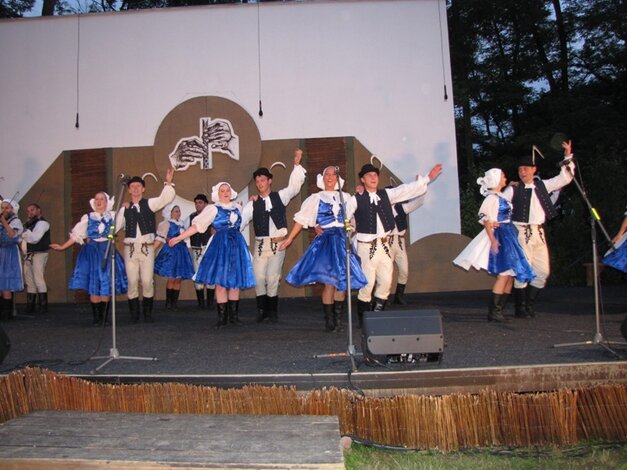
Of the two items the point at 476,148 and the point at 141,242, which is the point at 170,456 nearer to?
the point at 141,242

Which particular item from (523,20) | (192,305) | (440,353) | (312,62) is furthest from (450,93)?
(523,20)

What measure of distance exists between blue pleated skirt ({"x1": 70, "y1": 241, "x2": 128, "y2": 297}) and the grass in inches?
151

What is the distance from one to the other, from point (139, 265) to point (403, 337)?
3.83m

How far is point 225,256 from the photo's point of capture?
582 cm

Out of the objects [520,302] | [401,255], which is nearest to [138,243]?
[401,255]

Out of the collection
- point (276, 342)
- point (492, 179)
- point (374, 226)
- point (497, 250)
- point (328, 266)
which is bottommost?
point (276, 342)

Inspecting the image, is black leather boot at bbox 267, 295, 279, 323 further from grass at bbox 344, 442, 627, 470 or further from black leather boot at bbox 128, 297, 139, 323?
grass at bbox 344, 442, 627, 470

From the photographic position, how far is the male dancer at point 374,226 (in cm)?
530

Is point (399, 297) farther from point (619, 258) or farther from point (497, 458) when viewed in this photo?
point (497, 458)

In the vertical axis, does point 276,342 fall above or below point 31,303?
below

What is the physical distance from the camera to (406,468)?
3041mm

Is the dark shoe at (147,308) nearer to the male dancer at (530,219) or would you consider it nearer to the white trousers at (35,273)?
the white trousers at (35,273)

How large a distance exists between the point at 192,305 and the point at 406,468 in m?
5.89

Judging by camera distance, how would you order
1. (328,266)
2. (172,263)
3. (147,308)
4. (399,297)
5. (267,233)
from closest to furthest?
(328,266), (267,233), (147,308), (399,297), (172,263)
